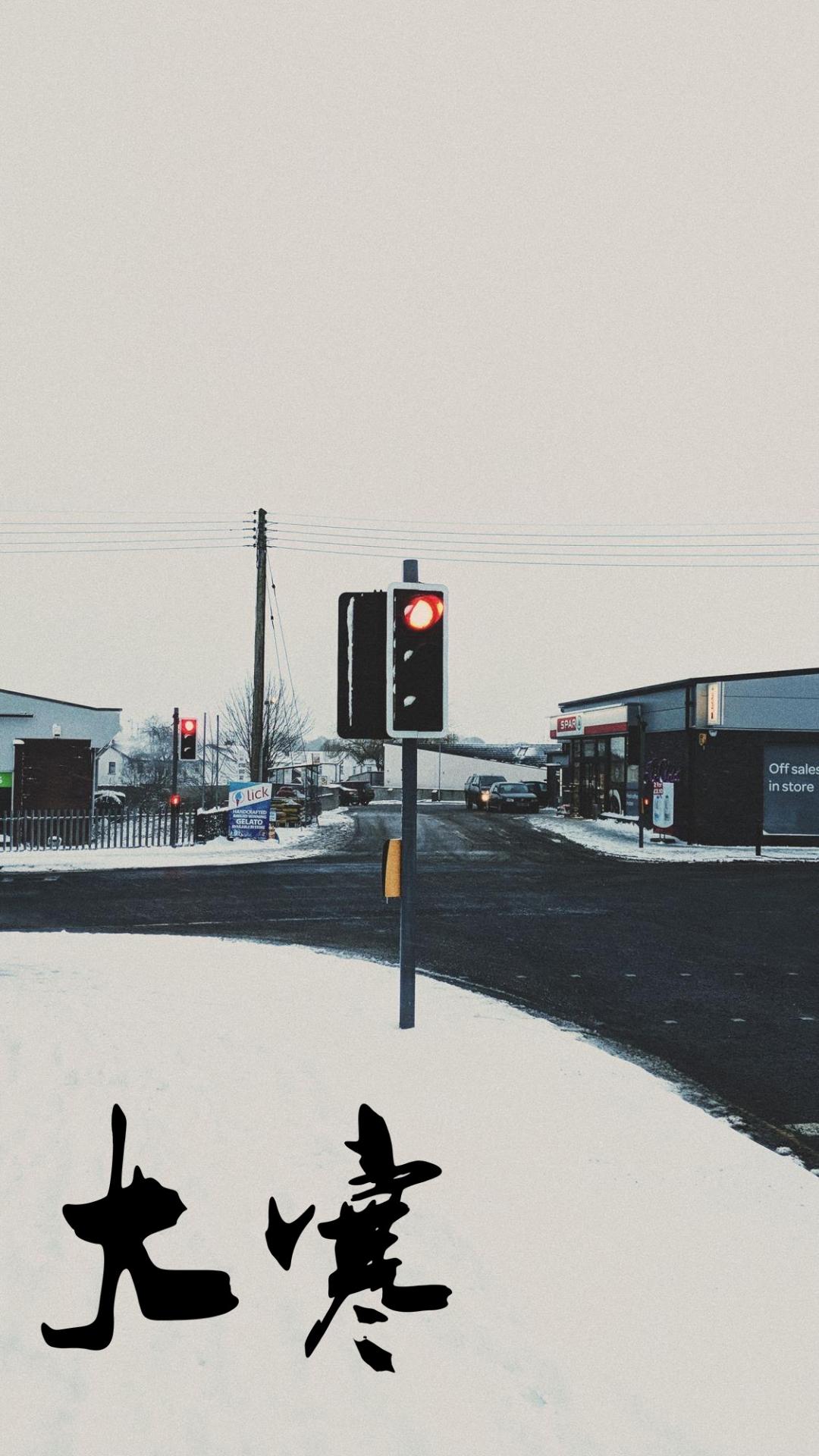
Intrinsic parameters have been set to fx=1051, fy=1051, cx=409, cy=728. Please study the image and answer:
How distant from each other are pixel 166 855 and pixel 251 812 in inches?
150

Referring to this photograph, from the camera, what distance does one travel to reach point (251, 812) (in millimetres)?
27594

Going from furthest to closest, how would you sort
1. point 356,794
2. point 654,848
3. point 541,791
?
point 356,794
point 541,791
point 654,848

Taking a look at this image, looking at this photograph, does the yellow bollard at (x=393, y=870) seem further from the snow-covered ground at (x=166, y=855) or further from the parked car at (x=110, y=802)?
the parked car at (x=110, y=802)

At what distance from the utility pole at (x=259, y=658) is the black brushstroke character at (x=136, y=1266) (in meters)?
25.5

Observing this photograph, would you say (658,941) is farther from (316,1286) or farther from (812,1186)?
(316,1286)

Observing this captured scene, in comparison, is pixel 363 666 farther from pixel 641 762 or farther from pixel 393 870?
pixel 641 762

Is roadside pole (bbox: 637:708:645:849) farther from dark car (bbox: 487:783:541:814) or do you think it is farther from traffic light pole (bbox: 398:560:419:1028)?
traffic light pole (bbox: 398:560:419:1028)

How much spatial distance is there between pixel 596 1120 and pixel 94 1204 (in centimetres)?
275

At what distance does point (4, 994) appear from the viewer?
814cm

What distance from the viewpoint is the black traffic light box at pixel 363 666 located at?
7070 millimetres

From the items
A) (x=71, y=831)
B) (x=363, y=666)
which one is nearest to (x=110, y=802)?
(x=71, y=831)

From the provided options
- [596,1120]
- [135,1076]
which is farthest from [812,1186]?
[135,1076]

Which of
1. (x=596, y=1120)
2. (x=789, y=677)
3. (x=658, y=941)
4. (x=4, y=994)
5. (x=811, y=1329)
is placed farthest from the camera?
(x=789, y=677)

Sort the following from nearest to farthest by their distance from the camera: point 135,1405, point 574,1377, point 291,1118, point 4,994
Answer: point 135,1405
point 574,1377
point 291,1118
point 4,994
